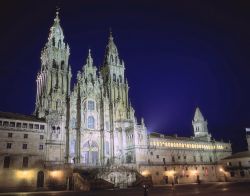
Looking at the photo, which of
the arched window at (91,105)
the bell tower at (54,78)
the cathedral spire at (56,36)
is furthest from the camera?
the cathedral spire at (56,36)

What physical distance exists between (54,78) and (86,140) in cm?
1813

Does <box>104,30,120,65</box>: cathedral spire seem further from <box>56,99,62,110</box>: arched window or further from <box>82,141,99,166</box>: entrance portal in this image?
<box>82,141,99,166</box>: entrance portal

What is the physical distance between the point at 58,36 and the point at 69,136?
29.7m

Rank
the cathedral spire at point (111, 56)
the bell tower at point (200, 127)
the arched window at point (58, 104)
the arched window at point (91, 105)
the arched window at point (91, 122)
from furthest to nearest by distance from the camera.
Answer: the bell tower at point (200, 127) → the cathedral spire at point (111, 56) → the arched window at point (91, 105) → the arched window at point (91, 122) → the arched window at point (58, 104)

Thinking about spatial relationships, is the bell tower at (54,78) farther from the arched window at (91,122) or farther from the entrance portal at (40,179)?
the entrance portal at (40,179)

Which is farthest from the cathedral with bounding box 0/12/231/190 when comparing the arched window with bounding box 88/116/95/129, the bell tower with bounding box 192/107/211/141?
the bell tower with bounding box 192/107/211/141

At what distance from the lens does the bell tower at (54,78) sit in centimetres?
6431

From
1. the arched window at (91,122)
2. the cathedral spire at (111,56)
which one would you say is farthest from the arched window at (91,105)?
the cathedral spire at (111,56)

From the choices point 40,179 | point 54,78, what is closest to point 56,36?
point 54,78

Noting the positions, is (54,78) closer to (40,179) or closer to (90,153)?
(90,153)

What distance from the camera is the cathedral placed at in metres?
53.5

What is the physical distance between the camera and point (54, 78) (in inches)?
2689

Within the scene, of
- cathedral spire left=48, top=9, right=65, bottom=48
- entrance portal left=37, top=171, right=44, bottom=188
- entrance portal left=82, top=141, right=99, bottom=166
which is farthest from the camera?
cathedral spire left=48, top=9, right=65, bottom=48

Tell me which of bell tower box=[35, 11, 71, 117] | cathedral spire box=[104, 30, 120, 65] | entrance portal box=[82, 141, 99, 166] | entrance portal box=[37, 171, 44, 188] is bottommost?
entrance portal box=[37, 171, 44, 188]
